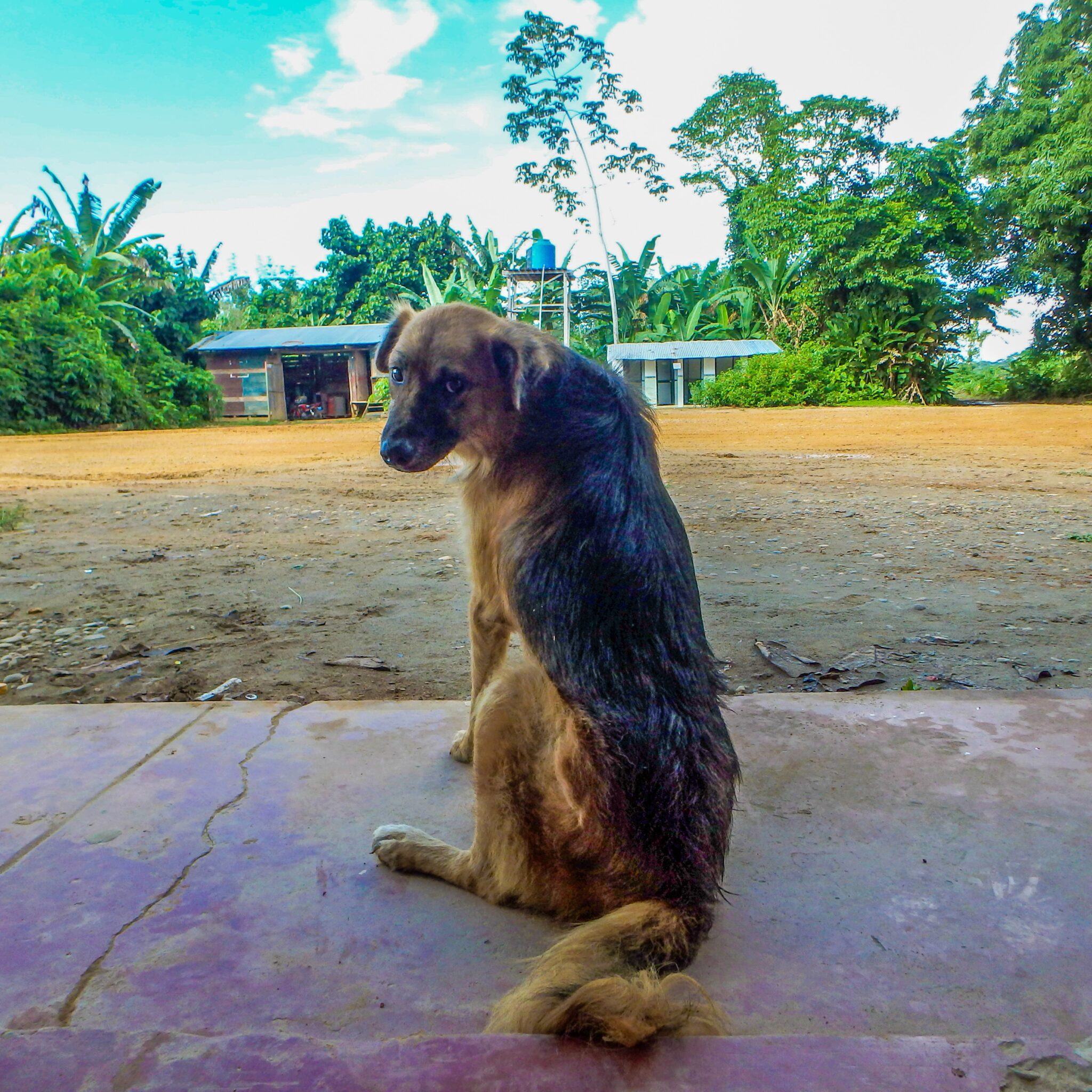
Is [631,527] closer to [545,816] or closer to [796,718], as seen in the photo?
[545,816]

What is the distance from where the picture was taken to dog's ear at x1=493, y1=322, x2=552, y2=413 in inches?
82.4

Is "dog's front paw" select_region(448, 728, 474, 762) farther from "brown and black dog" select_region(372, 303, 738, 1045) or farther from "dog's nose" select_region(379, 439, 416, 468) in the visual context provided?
"dog's nose" select_region(379, 439, 416, 468)

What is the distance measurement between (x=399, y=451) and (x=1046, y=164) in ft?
85.3

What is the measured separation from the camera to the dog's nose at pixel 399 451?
7.53ft

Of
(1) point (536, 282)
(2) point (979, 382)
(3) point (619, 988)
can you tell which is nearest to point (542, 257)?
(1) point (536, 282)

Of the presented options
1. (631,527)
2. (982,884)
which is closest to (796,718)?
(982,884)

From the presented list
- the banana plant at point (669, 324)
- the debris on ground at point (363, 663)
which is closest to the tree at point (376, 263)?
the banana plant at point (669, 324)

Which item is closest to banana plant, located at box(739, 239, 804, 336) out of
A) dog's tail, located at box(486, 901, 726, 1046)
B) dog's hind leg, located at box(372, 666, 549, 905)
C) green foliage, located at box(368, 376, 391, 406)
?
green foliage, located at box(368, 376, 391, 406)

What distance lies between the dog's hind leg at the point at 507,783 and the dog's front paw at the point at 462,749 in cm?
52

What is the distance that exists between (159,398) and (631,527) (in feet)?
85.2

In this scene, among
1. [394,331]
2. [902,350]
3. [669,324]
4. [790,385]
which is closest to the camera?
[394,331]

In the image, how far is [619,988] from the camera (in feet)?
4.20

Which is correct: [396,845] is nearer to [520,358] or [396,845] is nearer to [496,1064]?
[496,1064]

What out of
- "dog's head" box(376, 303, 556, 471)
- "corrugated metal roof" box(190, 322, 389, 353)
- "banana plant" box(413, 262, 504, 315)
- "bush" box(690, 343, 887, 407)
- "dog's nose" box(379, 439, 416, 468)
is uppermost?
"banana plant" box(413, 262, 504, 315)
